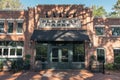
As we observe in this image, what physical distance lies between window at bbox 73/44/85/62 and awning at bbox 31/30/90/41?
164 cm

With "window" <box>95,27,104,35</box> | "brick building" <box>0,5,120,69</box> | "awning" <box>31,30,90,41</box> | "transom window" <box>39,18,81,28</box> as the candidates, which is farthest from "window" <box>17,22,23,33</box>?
"window" <box>95,27,104,35</box>

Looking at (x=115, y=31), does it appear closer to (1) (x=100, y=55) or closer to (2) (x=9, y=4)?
(1) (x=100, y=55)

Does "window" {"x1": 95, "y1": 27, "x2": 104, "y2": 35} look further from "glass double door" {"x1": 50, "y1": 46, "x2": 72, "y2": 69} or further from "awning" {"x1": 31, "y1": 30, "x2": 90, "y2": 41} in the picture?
"glass double door" {"x1": 50, "y1": 46, "x2": 72, "y2": 69}

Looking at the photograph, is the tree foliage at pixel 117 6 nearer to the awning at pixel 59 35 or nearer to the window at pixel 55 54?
the awning at pixel 59 35

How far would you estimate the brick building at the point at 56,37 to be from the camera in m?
25.4

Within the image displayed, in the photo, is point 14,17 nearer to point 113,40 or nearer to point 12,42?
point 12,42

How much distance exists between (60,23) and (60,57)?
4.41 meters

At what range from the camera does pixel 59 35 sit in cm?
2502

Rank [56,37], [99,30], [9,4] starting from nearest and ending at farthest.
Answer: [56,37], [99,30], [9,4]

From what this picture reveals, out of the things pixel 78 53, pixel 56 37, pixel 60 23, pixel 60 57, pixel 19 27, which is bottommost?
pixel 60 57

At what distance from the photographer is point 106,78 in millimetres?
18641

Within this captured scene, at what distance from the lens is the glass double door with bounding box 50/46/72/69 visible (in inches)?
996

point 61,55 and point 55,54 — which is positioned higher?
point 55,54

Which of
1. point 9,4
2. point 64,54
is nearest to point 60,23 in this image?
point 64,54
